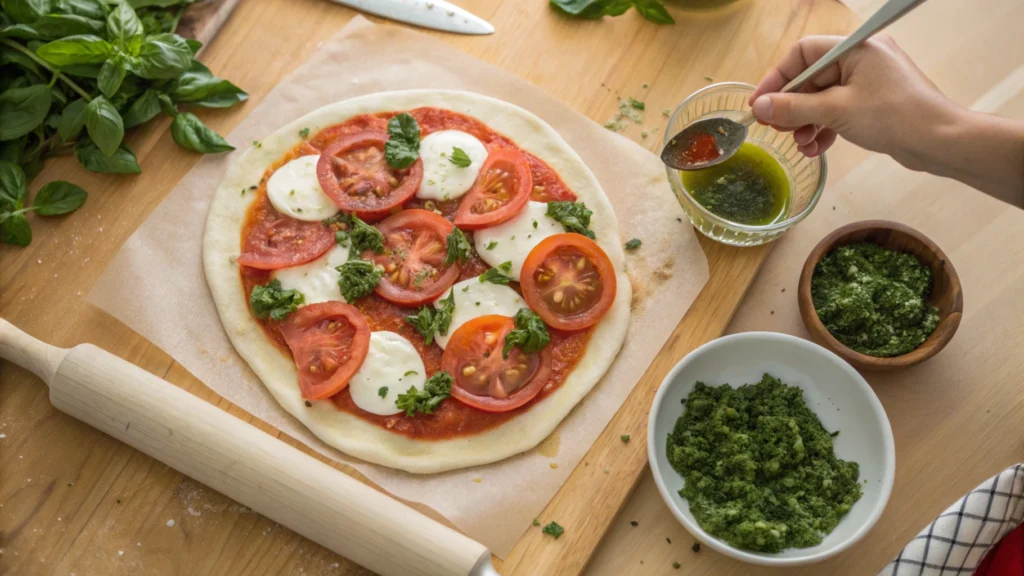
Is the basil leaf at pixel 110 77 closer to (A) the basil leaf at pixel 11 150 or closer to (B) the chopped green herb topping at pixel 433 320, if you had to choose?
(A) the basil leaf at pixel 11 150

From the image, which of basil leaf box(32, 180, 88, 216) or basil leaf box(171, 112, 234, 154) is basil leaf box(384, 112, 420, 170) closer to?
basil leaf box(171, 112, 234, 154)

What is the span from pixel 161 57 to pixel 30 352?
4.60 feet

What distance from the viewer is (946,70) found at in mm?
4062

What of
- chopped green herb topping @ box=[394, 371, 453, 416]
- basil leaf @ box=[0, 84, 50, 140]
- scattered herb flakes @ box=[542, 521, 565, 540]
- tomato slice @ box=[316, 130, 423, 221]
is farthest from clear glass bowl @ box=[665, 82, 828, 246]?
basil leaf @ box=[0, 84, 50, 140]

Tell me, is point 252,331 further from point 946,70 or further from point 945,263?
point 946,70

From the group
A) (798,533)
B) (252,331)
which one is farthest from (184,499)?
(798,533)

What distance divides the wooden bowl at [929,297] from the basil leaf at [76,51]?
3209 mm

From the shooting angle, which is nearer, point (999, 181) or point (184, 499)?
point (999, 181)

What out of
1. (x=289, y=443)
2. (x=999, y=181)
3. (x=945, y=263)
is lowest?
(x=289, y=443)

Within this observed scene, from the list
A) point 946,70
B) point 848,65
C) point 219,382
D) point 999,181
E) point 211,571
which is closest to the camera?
point 999,181

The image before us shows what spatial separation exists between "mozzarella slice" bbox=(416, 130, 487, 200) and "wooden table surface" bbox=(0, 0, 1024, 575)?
0.56 meters

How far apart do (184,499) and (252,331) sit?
0.74 m

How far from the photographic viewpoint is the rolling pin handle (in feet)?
10.7

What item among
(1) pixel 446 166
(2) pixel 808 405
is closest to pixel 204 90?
(1) pixel 446 166
